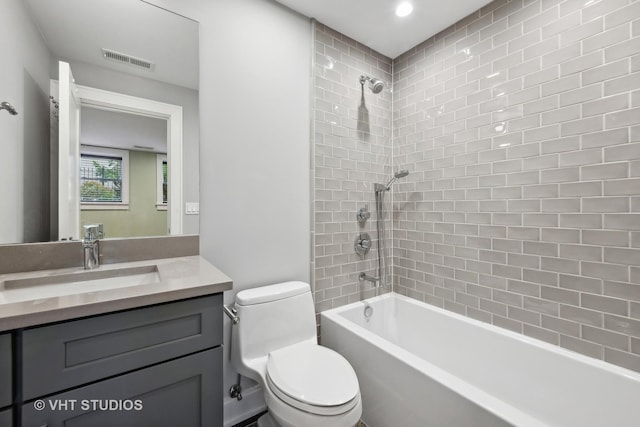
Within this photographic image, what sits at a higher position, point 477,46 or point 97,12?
point 477,46

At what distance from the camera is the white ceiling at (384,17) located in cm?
172

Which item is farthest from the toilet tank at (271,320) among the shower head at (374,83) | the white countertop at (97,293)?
the shower head at (374,83)

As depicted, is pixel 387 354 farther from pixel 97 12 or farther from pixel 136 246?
pixel 97 12

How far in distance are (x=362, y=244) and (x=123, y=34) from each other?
75.2 inches

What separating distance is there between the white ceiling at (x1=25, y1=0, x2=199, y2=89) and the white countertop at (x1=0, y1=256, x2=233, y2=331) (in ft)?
3.17

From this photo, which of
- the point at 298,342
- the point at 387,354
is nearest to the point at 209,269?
the point at 298,342

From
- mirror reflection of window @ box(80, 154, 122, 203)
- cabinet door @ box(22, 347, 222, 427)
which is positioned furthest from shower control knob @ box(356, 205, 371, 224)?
mirror reflection of window @ box(80, 154, 122, 203)

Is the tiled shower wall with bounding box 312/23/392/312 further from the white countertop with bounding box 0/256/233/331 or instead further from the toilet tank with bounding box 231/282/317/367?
the white countertop with bounding box 0/256/233/331

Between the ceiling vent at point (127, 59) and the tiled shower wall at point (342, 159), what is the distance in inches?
38.6

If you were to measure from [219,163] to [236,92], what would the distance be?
44 centimetres

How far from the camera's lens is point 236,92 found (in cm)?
160

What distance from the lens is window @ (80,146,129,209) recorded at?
4.12 feet

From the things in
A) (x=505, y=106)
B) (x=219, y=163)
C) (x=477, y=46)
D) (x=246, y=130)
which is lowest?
(x=219, y=163)

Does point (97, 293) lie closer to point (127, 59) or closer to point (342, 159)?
point (127, 59)
